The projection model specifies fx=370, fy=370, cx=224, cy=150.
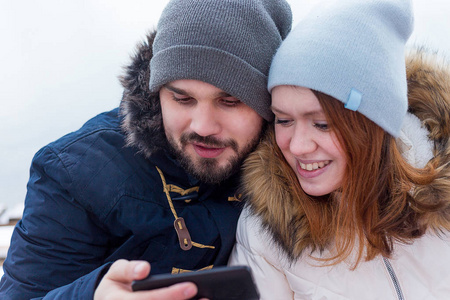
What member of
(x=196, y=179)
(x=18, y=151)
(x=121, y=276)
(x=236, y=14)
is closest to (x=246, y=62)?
(x=236, y=14)

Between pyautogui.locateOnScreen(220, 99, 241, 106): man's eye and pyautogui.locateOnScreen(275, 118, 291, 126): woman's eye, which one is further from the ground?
pyautogui.locateOnScreen(220, 99, 241, 106): man's eye

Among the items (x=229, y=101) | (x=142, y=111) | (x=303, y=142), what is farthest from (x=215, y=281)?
(x=142, y=111)

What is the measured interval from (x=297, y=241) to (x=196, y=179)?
1.20ft

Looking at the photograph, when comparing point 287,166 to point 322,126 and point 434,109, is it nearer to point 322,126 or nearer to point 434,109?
point 322,126

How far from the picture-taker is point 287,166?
104 centimetres

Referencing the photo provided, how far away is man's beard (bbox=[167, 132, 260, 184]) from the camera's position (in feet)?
3.58

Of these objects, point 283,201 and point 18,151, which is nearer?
point 283,201

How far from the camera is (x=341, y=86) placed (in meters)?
0.85

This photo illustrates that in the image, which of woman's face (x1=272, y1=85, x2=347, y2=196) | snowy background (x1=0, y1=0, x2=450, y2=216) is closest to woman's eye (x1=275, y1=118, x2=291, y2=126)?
woman's face (x1=272, y1=85, x2=347, y2=196)

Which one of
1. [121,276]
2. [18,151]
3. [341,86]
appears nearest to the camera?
[121,276]

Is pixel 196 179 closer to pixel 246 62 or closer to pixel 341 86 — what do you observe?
pixel 246 62

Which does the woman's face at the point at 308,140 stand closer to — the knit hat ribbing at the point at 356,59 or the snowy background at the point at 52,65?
the knit hat ribbing at the point at 356,59

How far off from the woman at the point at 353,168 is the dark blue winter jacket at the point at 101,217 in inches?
6.1

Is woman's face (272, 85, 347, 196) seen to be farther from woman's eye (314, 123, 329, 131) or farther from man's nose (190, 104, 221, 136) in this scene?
man's nose (190, 104, 221, 136)
